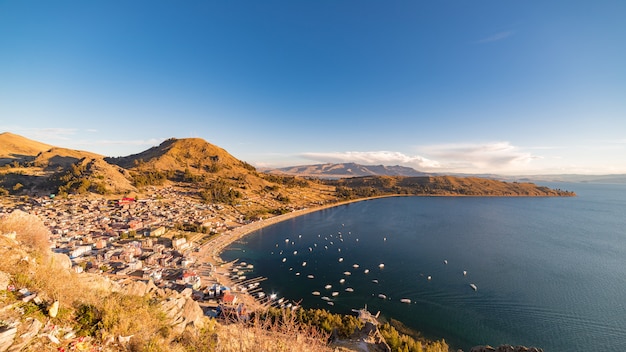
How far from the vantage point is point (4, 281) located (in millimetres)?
6449

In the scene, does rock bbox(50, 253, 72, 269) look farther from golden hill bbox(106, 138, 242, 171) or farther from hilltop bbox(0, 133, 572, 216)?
golden hill bbox(106, 138, 242, 171)

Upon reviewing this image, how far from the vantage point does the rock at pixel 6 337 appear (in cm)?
479

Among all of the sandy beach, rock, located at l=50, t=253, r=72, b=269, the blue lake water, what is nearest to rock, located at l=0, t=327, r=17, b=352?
rock, located at l=50, t=253, r=72, b=269

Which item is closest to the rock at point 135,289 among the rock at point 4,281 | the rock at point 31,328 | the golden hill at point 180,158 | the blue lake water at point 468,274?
the rock at point 4,281

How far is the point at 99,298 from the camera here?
8109 mm

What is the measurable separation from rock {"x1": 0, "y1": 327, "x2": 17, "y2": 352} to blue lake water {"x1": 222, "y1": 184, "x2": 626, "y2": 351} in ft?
87.3

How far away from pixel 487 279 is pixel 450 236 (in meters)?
23.7

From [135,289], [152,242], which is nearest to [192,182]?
[152,242]

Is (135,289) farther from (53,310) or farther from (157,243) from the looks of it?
(157,243)

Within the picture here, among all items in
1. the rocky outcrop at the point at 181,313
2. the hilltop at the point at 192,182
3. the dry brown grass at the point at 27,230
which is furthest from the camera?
the hilltop at the point at 192,182

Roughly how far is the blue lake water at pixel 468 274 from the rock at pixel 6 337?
1048 inches

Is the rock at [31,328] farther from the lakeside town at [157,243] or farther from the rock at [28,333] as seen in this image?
the lakeside town at [157,243]

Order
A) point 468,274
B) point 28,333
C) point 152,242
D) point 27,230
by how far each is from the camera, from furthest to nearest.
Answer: point 152,242 < point 468,274 < point 27,230 < point 28,333

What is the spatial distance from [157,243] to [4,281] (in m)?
39.7
